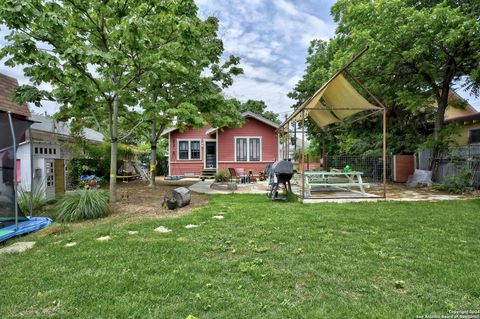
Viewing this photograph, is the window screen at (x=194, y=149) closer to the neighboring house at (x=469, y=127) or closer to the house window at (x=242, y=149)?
the house window at (x=242, y=149)

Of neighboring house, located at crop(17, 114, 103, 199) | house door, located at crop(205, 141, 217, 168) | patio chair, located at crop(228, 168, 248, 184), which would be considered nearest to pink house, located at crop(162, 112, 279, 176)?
house door, located at crop(205, 141, 217, 168)

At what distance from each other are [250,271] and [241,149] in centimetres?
1472

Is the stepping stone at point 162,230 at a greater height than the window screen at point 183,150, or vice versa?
the window screen at point 183,150

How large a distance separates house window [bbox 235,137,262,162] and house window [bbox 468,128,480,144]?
10.5 metres

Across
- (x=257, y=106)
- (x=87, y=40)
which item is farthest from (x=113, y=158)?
(x=257, y=106)

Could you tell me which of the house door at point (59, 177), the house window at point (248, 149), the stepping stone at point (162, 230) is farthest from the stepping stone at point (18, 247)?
the house window at point (248, 149)

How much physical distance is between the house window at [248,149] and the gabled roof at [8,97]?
10.7m

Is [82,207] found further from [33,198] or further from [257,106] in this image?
[257,106]

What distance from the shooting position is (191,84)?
10430 mm

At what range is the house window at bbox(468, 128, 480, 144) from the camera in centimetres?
1277

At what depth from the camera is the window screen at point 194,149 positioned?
18.7m

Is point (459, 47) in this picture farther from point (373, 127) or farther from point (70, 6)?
point (70, 6)

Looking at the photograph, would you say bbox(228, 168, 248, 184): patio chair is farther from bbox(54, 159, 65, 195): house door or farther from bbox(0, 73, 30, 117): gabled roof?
bbox(0, 73, 30, 117): gabled roof

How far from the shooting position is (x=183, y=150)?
18688 millimetres
